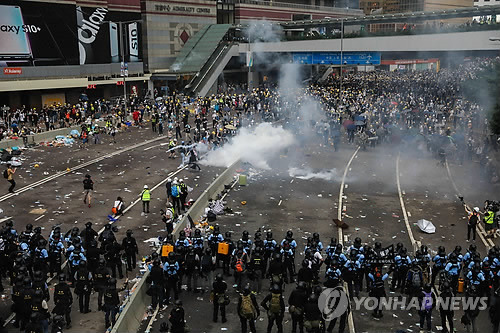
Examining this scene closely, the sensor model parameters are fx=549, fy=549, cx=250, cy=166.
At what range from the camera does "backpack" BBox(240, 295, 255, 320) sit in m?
10.5

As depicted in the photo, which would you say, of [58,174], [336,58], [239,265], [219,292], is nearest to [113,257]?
[239,265]

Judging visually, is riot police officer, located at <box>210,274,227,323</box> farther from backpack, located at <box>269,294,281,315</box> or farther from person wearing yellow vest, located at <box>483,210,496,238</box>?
person wearing yellow vest, located at <box>483,210,496,238</box>

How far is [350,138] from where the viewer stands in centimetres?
3556

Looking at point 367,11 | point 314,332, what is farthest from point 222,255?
point 367,11

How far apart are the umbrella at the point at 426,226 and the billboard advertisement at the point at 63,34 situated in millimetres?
35673

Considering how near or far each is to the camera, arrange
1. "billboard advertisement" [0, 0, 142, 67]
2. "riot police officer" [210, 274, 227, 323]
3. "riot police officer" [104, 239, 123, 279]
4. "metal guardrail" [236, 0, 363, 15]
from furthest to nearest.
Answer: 1. "metal guardrail" [236, 0, 363, 15]
2. "billboard advertisement" [0, 0, 142, 67]
3. "riot police officer" [104, 239, 123, 279]
4. "riot police officer" [210, 274, 227, 323]

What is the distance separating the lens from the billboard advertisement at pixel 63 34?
142 ft

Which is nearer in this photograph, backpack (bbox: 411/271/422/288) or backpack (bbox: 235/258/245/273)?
backpack (bbox: 411/271/422/288)

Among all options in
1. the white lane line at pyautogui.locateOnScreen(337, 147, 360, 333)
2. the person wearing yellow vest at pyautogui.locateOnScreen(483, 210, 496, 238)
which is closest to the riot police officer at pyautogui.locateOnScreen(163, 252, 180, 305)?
the white lane line at pyautogui.locateOnScreen(337, 147, 360, 333)

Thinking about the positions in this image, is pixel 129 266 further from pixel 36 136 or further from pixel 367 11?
pixel 367 11

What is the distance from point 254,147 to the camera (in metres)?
31.9

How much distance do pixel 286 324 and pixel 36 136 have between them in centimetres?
2593

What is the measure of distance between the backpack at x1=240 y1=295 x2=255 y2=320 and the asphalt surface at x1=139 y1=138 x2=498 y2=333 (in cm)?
136

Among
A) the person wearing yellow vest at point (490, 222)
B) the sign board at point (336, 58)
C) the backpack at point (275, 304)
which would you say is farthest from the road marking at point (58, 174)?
the sign board at point (336, 58)
